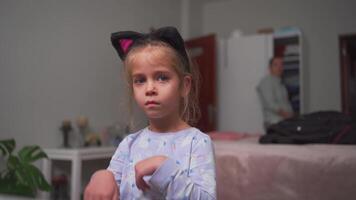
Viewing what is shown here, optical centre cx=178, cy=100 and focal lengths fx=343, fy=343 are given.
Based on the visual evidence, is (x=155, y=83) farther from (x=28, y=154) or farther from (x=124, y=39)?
(x=28, y=154)

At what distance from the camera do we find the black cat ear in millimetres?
719

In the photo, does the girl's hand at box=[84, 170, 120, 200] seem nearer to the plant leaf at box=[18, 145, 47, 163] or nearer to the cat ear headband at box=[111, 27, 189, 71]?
the cat ear headband at box=[111, 27, 189, 71]

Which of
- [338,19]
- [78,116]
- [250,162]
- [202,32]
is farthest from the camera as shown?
[202,32]

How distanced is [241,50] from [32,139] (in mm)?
1982

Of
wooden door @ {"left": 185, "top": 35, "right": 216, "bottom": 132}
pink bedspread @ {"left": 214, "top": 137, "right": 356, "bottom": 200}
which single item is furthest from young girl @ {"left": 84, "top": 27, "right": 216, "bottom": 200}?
wooden door @ {"left": 185, "top": 35, "right": 216, "bottom": 132}

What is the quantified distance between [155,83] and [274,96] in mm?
2356

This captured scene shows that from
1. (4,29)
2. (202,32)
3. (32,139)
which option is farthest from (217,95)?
(4,29)

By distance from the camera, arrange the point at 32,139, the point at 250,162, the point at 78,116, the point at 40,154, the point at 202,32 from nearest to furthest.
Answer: the point at 250,162
the point at 40,154
the point at 32,139
the point at 78,116
the point at 202,32

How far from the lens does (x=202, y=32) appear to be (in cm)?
383

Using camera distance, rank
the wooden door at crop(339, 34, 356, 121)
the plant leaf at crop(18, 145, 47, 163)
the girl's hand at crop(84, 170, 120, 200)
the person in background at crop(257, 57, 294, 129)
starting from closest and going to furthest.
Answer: the girl's hand at crop(84, 170, 120, 200) → the plant leaf at crop(18, 145, 47, 163) → the person in background at crop(257, 57, 294, 129) → the wooden door at crop(339, 34, 356, 121)

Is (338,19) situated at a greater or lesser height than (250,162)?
greater

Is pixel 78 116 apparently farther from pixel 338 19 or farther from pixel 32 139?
pixel 338 19

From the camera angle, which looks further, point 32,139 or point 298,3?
point 298,3

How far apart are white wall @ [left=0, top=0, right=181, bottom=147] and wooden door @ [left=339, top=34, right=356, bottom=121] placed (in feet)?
6.16
